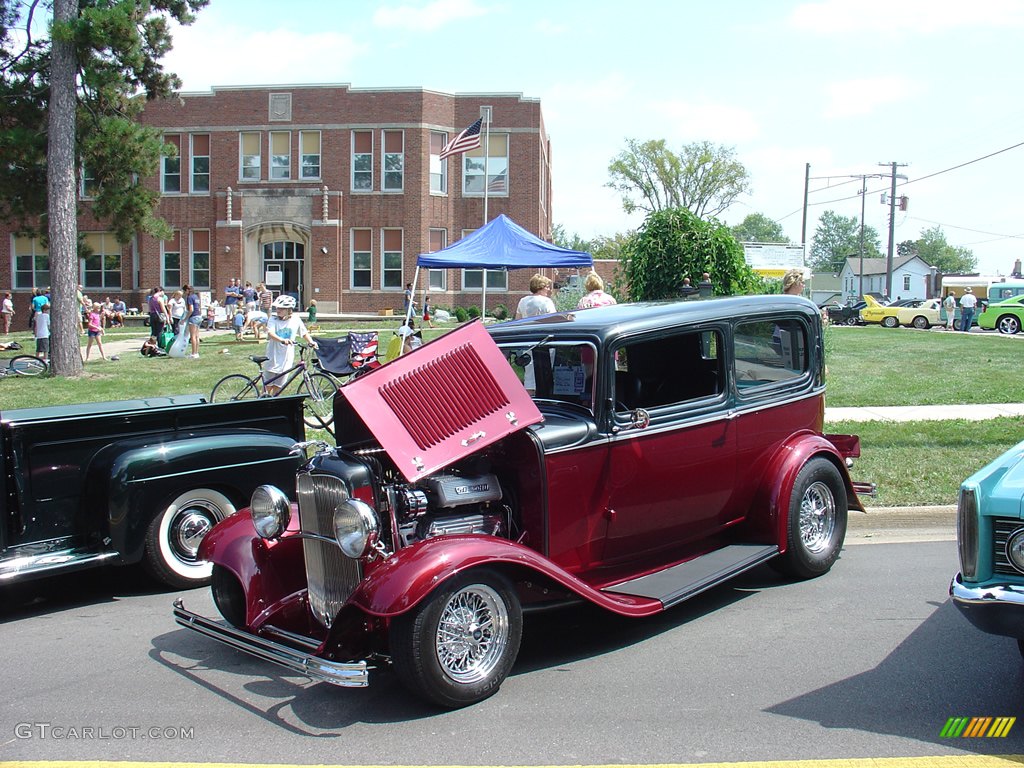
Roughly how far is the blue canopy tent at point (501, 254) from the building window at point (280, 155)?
2460 centimetres

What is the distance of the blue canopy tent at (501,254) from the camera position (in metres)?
15.2

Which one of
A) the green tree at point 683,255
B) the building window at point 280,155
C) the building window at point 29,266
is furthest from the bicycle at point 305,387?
the building window at point 29,266

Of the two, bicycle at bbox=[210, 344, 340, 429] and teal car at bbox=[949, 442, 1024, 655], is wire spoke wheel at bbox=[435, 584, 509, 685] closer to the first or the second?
teal car at bbox=[949, 442, 1024, 655]

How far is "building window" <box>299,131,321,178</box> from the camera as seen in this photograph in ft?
125

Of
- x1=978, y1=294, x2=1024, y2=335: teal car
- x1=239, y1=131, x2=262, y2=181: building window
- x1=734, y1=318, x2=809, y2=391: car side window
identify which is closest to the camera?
x1=734, y1=318, x2=809, y2=391: car side window

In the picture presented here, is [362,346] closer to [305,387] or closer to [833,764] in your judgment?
[305,387]

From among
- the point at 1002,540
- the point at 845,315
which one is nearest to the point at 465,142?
the point at 1002,540

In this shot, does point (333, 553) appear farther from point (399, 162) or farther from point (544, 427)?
point (399, 162)

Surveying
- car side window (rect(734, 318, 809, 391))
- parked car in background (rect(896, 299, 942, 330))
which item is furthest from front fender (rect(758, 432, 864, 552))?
parked car in background (rect(896, 299, 942, 330))

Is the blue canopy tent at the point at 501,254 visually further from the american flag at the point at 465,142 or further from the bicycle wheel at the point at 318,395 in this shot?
the american flag at the point at 465,142

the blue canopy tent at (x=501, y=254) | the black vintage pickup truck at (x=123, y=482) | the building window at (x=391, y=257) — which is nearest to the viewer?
the black vintage pickup truck at (x=123, y=482)

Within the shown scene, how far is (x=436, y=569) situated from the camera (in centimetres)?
405

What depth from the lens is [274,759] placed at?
3766mm

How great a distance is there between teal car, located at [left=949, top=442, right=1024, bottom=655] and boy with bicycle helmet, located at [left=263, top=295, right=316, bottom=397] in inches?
411
